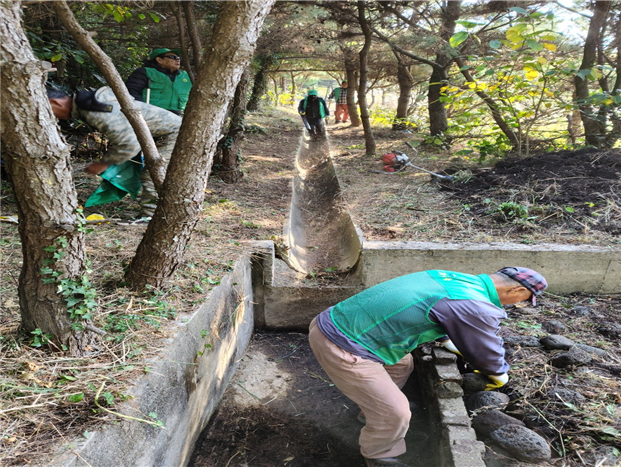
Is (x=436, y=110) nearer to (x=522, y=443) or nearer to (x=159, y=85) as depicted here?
(x=159, y=85)

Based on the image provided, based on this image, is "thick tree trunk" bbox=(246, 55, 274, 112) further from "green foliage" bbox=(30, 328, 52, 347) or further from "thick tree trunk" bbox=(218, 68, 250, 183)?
"green foliage" bbox=(30, 328, 52, 347)

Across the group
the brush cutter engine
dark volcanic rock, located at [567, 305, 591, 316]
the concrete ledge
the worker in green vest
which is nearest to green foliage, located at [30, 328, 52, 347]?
the concrete ledge

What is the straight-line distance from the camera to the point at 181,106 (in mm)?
5262

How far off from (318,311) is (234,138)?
347 cm

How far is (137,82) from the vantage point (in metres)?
4.77

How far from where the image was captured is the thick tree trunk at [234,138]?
660cm

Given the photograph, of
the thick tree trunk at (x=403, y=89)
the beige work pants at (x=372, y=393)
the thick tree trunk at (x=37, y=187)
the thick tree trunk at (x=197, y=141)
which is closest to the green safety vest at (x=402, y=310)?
the beige work pants at (x=372, y=393)

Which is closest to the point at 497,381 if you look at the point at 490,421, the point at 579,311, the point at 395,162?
the point at 490,421

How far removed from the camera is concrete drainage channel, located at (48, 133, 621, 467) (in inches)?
80.1

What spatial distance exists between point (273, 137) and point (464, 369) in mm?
10074

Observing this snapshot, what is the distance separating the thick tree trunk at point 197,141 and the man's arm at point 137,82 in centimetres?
264

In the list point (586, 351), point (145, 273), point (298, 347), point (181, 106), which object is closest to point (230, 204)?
point (181, 106)

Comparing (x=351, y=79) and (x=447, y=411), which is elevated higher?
(x=351, y=79)

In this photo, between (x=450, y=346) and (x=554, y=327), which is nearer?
(x=450, y=346)
